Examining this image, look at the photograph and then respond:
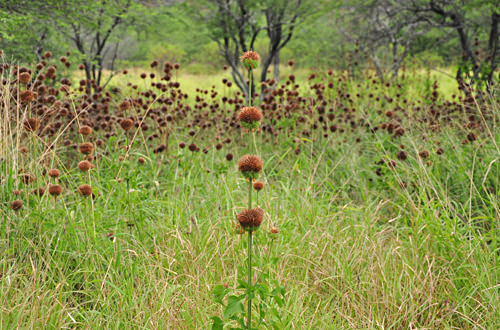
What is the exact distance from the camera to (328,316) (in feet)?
5.72

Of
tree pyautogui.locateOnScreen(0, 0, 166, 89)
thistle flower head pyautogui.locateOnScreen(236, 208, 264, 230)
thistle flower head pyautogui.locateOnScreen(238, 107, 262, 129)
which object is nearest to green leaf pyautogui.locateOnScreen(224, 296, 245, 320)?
thistle flower head pyautogui.locateOnScreen(236, 208, 264, 230)

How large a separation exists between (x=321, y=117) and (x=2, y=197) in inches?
112

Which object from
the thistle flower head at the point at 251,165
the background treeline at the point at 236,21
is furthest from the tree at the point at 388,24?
the thistle flower head at the point at 251,165

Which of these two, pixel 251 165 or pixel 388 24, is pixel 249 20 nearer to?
pixel 388 24

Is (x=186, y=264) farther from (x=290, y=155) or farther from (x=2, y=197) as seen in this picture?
(x=290, y=155)

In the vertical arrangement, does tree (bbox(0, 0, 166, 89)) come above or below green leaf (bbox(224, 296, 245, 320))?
above

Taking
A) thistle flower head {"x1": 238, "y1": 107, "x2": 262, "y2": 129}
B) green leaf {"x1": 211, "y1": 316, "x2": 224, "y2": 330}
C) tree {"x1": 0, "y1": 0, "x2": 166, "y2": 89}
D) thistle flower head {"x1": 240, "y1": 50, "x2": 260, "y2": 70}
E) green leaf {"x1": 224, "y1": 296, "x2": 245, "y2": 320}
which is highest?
tree {"x1": 0, "y1": 0, "x2": 166, "y2": 89}

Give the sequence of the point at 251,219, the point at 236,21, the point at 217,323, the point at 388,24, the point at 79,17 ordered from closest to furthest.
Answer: the point at 251,219, the point at 217,323, the point at 79,17, the point at 236,21, the point at 388,24

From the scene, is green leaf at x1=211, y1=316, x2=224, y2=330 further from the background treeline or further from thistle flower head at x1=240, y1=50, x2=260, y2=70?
the background treeline

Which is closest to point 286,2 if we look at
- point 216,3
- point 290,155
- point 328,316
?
point 216,3

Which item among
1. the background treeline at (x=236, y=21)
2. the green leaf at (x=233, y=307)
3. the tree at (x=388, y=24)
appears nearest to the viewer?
the green leaf at (x=233, y=307)

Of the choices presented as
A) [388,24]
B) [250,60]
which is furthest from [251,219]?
[388,24]

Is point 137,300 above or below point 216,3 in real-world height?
below

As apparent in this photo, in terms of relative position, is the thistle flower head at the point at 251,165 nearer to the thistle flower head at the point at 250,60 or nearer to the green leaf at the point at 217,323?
the thistle flower head at the point at 250,60
